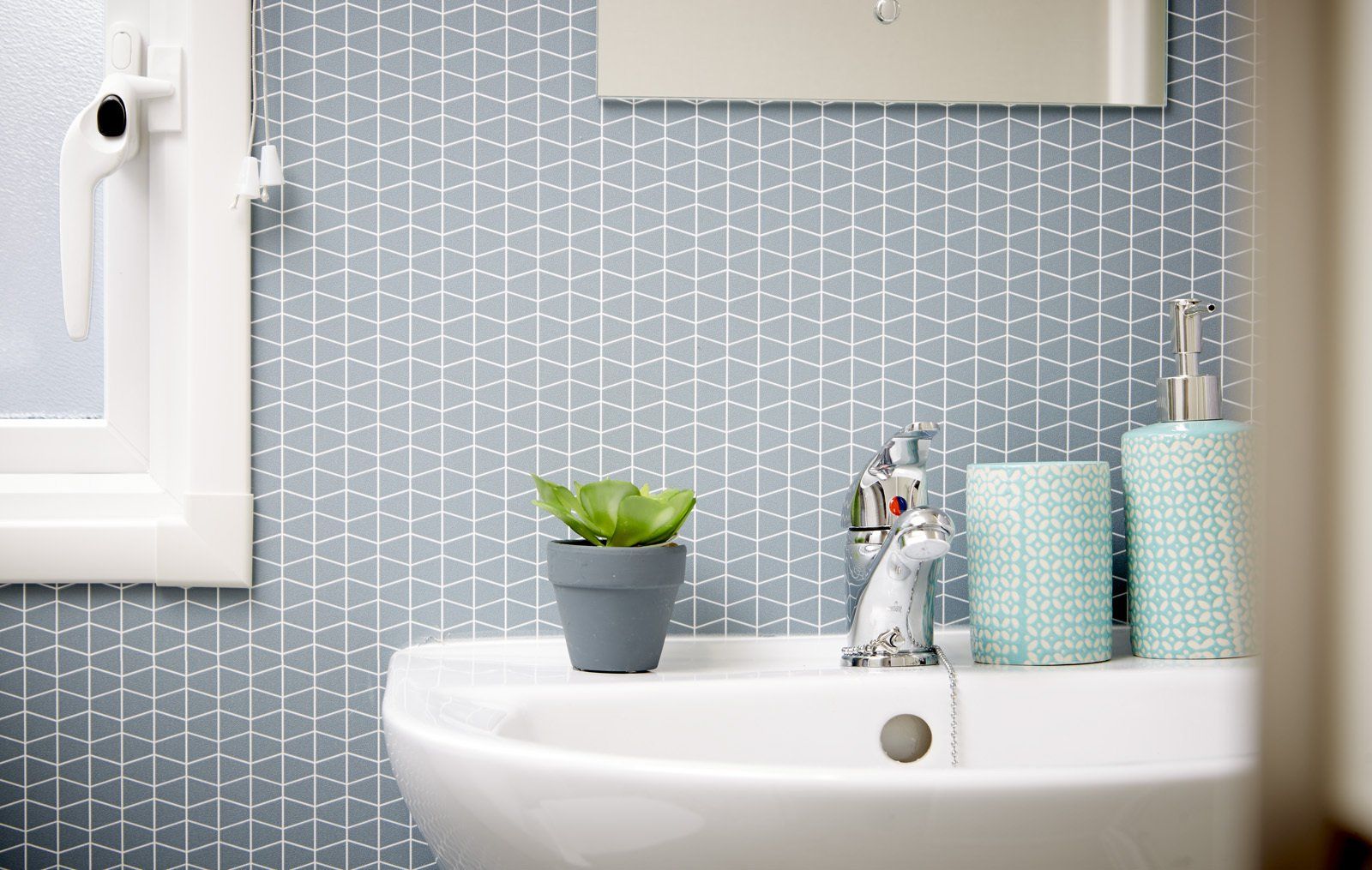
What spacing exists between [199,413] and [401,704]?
1.30 ft

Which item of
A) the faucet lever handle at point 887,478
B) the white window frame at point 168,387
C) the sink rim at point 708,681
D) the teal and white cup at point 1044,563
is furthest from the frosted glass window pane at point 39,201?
the teal and white cup at point 1044,563

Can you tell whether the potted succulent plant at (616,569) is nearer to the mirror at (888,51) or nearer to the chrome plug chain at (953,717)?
the chrome plug chain at (953,717)

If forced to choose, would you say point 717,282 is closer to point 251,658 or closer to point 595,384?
point 595,384

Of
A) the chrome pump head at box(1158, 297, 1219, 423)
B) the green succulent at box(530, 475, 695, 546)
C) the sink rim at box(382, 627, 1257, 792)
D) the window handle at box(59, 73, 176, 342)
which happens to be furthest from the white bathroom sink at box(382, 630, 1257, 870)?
the window handle at box(59, 73, 176, 342)

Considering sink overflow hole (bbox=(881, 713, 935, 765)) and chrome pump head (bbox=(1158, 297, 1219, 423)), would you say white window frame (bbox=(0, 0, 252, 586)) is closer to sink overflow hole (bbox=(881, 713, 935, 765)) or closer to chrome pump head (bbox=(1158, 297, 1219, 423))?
sink overflow hole (bbox=(881, 713, 935, 765))

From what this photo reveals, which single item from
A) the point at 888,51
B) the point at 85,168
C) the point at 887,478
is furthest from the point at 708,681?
the point at 85,168

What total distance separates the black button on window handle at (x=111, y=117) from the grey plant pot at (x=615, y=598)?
55cm

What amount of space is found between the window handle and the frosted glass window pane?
0.19 ft

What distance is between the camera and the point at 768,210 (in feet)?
3.05

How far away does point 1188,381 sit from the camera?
0.85 m

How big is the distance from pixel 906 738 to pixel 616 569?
264mm

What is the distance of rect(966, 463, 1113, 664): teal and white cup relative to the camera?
0.81m

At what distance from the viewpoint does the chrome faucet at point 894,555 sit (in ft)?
2.53

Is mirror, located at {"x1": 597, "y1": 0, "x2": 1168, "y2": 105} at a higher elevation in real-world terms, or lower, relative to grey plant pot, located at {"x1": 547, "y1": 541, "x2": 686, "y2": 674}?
higher
